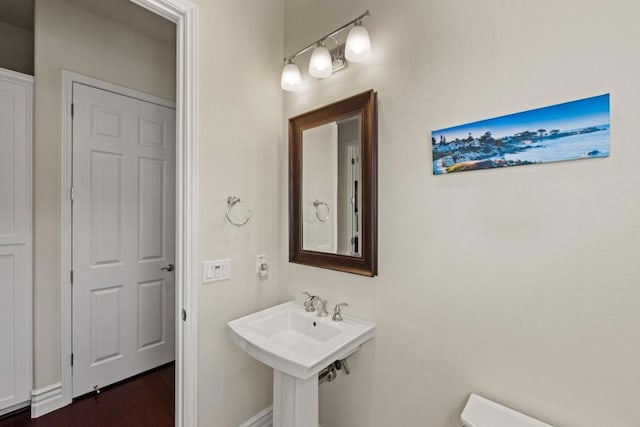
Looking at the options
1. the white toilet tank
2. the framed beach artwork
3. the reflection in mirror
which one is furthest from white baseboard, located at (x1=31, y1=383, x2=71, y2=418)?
the framed beach artwork

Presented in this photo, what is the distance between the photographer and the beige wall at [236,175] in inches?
58.9

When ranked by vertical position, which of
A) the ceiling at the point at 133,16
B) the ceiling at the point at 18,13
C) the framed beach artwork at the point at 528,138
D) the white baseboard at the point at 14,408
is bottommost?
the white baseboard at the point at 14,408

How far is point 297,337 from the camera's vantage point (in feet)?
5.16

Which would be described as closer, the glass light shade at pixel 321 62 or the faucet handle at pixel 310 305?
the glass light shade at pixel 321 62

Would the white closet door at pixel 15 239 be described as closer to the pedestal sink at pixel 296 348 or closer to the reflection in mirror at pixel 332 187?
the pedestal sink at pixel 296 348

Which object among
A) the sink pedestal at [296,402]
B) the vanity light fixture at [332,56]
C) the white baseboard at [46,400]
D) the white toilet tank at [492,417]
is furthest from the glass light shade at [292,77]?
the white baseboard at [46,400]

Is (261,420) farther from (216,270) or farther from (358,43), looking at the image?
(358,43)

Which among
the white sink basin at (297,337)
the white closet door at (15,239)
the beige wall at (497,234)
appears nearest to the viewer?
the beige wall at (497,234)

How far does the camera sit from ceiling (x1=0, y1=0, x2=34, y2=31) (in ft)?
6.70

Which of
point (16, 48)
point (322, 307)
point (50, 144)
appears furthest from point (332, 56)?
point (16, 48)

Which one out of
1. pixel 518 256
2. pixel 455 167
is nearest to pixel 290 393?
pixel 518 256

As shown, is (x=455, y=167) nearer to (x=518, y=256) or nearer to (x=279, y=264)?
(x=518, y=256)

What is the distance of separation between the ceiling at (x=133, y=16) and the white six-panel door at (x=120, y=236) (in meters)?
0.55

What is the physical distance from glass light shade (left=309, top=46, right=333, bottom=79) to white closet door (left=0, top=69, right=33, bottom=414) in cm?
190
